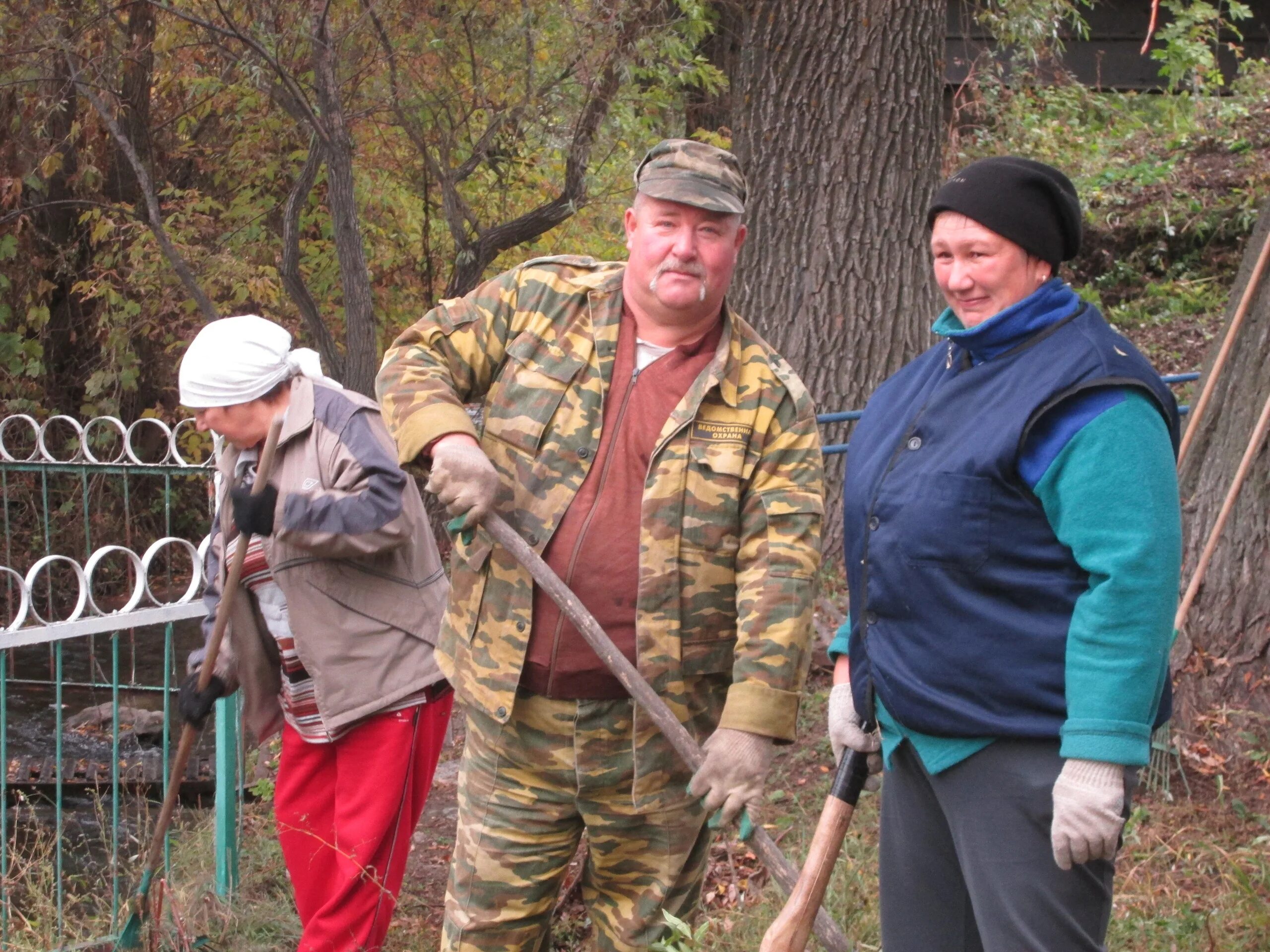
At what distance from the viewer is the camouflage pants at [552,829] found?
113 inches

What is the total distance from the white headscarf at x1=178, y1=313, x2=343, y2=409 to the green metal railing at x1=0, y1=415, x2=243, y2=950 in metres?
0.57

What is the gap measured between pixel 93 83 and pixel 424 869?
18.1ft

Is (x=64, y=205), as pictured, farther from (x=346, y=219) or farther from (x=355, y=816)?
(x=355, y=816)

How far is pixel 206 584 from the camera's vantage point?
3.77 metres

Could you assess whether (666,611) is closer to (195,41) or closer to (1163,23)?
(195,41)

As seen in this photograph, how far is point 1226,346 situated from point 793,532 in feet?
8.73

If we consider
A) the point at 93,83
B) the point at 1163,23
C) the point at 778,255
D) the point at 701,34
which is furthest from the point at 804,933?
the point at 1163,23

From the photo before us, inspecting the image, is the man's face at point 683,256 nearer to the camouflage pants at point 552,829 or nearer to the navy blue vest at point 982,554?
the navy blue vest at point 982,554

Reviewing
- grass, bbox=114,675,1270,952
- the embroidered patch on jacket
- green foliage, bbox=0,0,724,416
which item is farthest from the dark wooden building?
the embroidered patch on jacket

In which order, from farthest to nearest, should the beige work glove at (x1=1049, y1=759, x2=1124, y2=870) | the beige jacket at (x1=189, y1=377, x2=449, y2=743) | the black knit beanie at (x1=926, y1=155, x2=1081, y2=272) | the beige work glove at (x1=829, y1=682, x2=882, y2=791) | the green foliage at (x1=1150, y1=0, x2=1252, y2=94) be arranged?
the green foliage at (x1=1150, y1=0, x2=1252, y2=94) → the beige jacket at (x1=189, y1=377, x2=449, y2=743) → the beige work glove at (x1=829, y1=682, x2=882, y2=791) → the black knit beanie at (x1=926, y1=155, x2=1081, y2=272) → the beige work glove at (x1=1049, y1=759, x2=1124, y2=870)

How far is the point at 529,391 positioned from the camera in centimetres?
292

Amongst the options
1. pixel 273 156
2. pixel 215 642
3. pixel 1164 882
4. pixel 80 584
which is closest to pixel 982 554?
pixel 1164 882

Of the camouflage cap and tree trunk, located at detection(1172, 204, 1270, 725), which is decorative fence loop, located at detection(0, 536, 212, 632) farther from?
tree trunk, located at detection(1172, 204, 1270, 725)

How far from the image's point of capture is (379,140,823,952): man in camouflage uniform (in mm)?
2795
